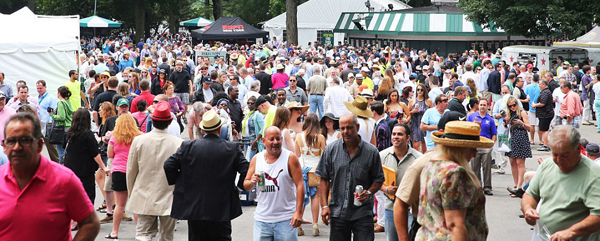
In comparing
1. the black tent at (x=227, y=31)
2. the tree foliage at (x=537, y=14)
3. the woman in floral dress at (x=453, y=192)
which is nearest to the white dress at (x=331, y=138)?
the woman in floral dress at (x=453, y=192)

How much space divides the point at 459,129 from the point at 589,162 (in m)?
1.09

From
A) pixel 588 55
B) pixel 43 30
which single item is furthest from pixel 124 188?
pixel 588 55

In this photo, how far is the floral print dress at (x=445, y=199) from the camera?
480 cm

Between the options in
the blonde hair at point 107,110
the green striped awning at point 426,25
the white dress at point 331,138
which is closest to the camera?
the white dress at point 331,138

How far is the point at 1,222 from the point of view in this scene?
425cm

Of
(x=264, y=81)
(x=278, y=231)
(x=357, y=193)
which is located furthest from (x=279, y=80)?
(x=357, y=193)

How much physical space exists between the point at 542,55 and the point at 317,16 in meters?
27.3

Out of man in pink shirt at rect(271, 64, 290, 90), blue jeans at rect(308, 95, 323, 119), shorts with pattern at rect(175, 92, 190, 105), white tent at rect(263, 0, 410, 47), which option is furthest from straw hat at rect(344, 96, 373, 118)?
white tent at rect(263, 0, 410, 47)

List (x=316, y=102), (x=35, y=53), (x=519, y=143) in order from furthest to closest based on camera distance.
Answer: (x=35, y=53), (x=316, y=102), (x=519, y=143)

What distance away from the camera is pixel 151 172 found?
26.0 ft

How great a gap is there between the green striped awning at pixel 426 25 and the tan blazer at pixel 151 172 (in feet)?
113

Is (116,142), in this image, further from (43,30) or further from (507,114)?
(43,30)

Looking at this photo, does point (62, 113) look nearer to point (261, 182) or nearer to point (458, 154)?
point (261, 182)

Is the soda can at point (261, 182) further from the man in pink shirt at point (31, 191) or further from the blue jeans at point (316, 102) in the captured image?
the blue jeans at point (316, 102)
